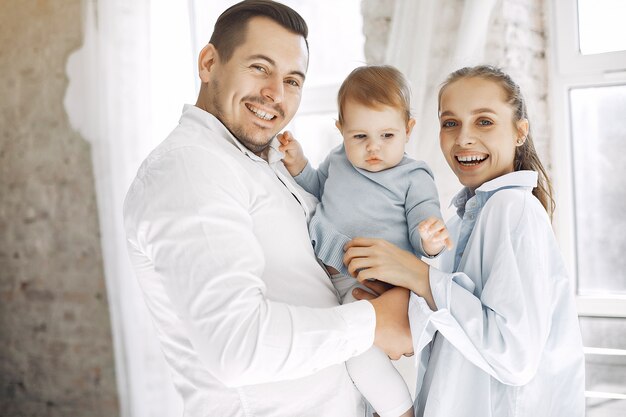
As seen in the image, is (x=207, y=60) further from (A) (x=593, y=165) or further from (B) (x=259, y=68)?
(A) (x=593, y=165)

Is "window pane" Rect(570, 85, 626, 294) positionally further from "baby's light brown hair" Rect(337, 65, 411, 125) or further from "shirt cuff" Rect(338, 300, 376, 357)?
"shirt cuff" Rect(338, 300, 376, 357)

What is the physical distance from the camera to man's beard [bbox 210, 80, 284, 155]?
68.1 inches

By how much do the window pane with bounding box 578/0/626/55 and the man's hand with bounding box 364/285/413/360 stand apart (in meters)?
2.00

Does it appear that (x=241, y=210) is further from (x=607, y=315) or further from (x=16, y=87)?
(x=16, y=87)

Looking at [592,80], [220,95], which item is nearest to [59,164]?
[220,95]

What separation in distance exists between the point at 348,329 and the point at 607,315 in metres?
2.02

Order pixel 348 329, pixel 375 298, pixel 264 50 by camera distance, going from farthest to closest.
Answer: pixel 264 50 → pixel 375 298 → pixel 348 329

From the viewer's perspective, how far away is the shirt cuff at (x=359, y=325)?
55.7 inches

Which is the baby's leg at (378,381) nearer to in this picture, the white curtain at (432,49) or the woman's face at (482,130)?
the woman's face at (482,130)

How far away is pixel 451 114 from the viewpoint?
177 centimetres

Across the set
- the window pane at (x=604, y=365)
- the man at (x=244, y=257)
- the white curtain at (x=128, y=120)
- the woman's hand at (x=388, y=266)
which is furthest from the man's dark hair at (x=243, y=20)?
the window pane at (x=604, y=365)

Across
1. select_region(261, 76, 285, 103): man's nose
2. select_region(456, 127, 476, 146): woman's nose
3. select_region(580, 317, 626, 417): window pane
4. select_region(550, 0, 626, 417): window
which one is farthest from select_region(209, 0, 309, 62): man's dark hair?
select_region(580, 317, 626, 417): window pane

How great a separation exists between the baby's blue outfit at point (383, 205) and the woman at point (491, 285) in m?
0.10

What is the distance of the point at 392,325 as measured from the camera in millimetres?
1519
